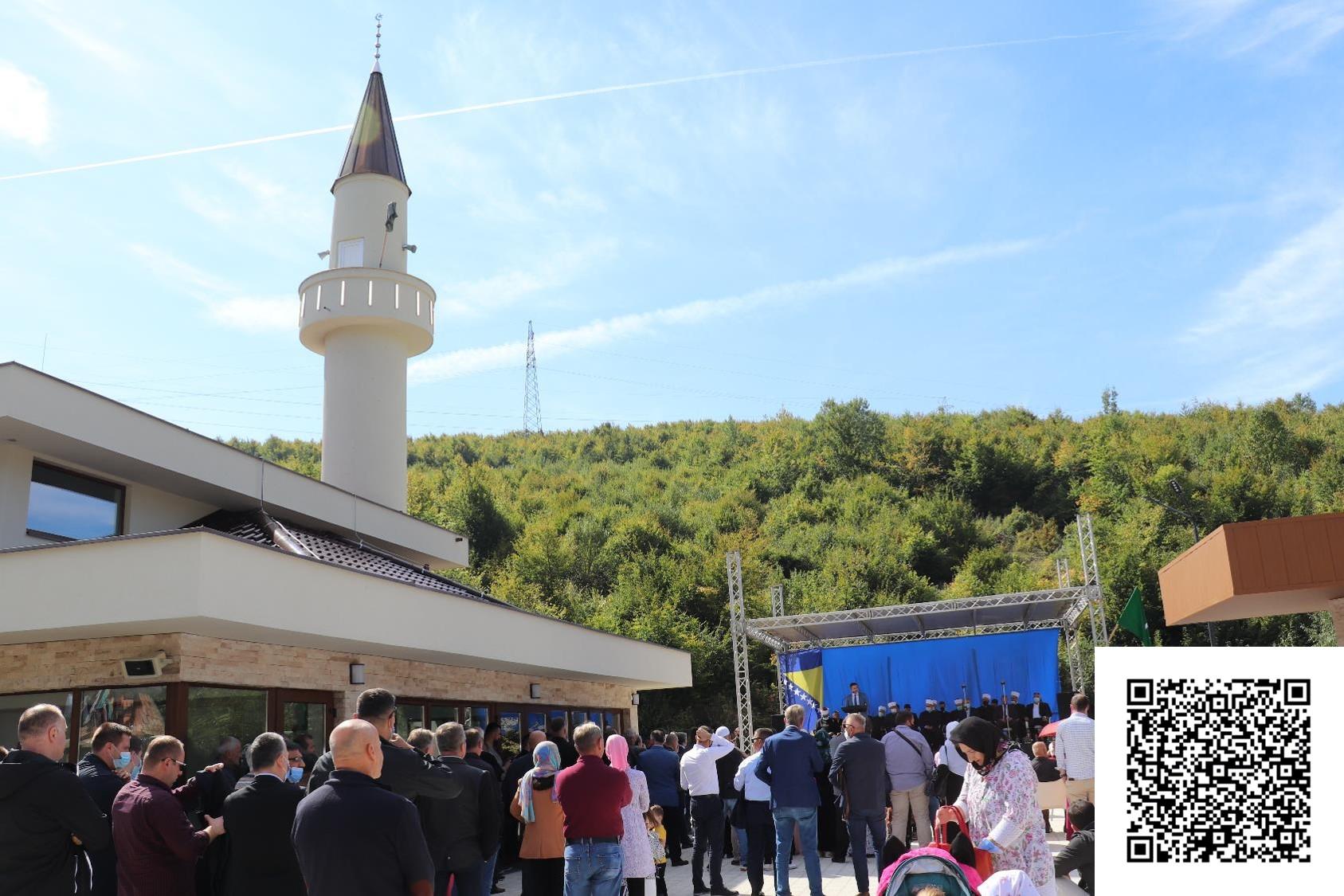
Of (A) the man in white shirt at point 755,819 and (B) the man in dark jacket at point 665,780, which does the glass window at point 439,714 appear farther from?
(A) the man in white shirt at point 755,819

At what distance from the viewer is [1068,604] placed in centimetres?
2306

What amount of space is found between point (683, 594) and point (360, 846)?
116ft

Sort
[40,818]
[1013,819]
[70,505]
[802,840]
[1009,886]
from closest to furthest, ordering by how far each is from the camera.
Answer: [1009,886] < [40,818] < [1013,819] < [802,840] < [70,505]

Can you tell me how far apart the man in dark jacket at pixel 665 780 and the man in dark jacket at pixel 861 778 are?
2261 millimetres

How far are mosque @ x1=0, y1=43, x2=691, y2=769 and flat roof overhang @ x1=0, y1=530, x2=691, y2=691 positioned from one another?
0.07 ft

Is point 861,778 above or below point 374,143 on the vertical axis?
below

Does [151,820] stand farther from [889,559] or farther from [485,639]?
[889,559]

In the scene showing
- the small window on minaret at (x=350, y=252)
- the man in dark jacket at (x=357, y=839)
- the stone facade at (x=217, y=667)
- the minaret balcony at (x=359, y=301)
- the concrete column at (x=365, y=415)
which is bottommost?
the man in dark jacket at (x=357, y=839)

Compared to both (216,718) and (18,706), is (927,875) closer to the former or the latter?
(216,718)

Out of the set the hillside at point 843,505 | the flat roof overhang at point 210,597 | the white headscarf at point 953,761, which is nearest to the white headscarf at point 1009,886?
the white headscarf at point 953,761

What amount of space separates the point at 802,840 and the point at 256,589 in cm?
568

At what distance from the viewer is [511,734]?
1702 centimetres

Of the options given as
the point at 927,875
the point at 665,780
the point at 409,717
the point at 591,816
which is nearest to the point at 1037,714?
the point at 665,780

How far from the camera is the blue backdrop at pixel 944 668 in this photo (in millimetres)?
21656
